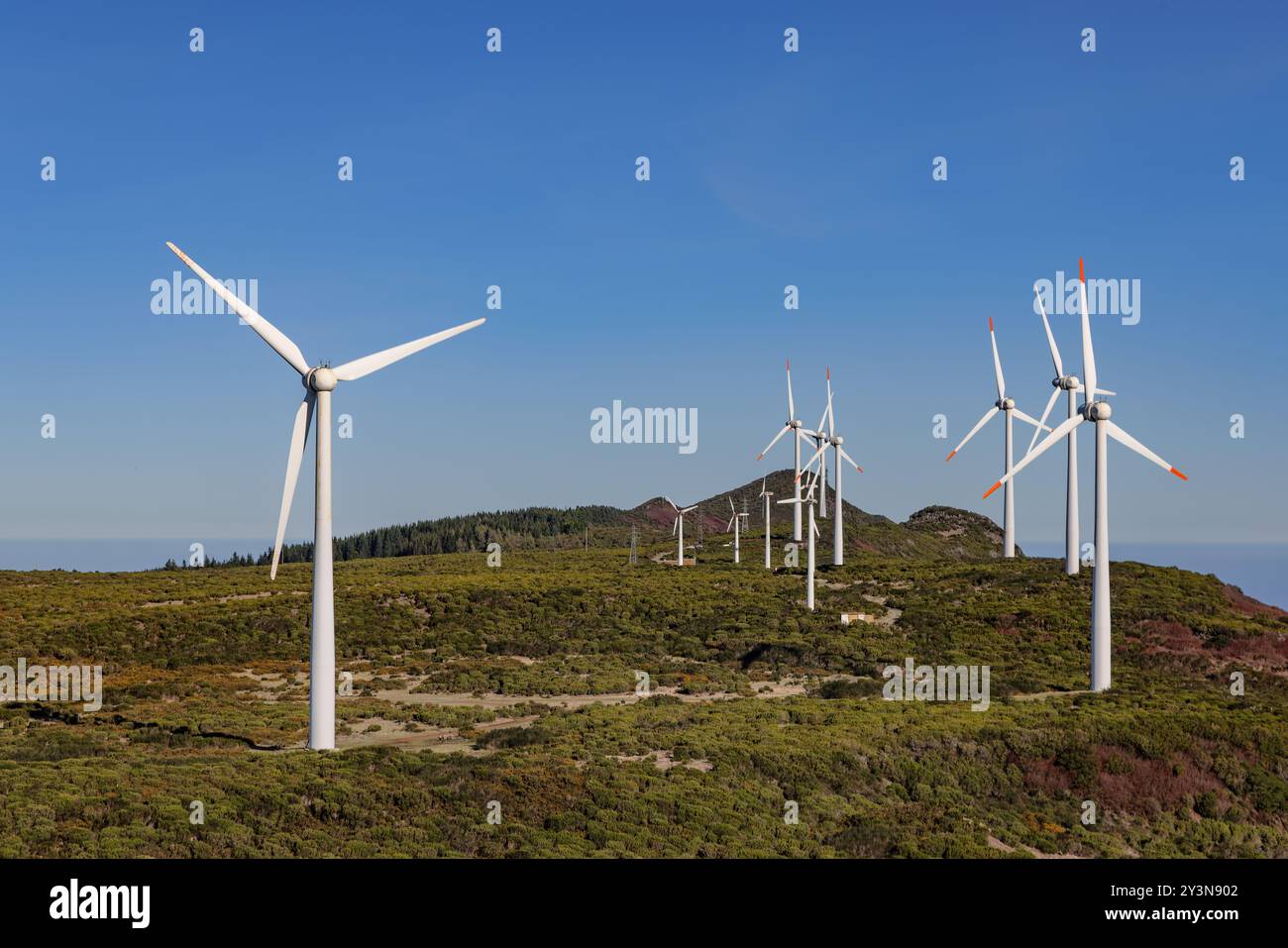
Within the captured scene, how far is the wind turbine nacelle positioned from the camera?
37.3m

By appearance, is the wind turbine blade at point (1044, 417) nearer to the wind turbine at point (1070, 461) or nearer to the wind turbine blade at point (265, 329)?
the wind turbine at point (1070, 461)

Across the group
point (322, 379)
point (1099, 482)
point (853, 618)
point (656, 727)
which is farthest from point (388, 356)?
point (853, 618)

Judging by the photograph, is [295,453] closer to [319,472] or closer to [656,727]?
[319,472]

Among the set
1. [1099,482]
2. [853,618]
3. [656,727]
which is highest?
[1099,482]

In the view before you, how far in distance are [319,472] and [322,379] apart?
3.19 metres

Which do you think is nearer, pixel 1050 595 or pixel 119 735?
pixel 119 735

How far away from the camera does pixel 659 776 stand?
36.6m

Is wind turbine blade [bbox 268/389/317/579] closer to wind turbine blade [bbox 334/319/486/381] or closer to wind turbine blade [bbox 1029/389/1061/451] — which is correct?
wind turbine blade [bbox 334/319/486/381]

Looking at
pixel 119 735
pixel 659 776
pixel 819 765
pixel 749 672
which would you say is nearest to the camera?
pixel 659 776

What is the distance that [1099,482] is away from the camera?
2106 inches

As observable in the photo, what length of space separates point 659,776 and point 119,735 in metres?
21.3

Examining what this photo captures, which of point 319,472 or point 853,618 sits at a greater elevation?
point 319,472
